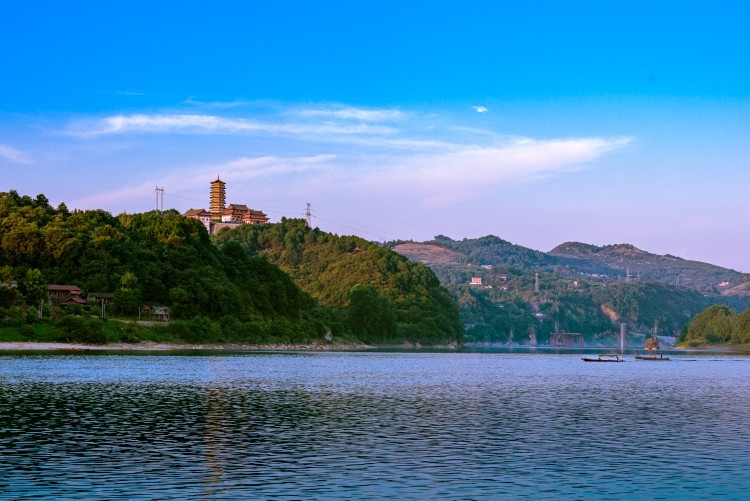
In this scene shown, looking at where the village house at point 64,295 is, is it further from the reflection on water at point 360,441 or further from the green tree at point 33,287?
the reflection on water at point 360,441

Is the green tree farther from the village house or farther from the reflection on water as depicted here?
the reflection on water

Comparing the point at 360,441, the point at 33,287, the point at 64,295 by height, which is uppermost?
the point at 33,287

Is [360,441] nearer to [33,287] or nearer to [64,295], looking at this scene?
[33,287]

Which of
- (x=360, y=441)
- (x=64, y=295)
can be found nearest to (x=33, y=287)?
(x=64, y=295)

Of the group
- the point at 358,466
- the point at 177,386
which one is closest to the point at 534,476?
the point at 358,466

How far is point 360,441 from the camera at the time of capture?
4844cm

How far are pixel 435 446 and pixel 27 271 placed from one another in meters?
166

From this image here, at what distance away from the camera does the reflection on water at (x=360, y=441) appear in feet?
116

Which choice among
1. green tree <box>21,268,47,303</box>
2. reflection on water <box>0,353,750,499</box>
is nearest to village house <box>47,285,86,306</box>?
green tree <box>21,268,47,303</box>

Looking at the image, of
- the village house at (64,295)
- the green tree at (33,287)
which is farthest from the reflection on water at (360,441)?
the village house at (64,295)

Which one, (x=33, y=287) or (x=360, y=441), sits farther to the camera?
(x=33, y=287)

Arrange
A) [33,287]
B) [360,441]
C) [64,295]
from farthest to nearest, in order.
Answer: [64,295], [33,287], [360,441]

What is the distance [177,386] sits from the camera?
281ft

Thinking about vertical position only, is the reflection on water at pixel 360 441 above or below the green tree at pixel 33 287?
below
